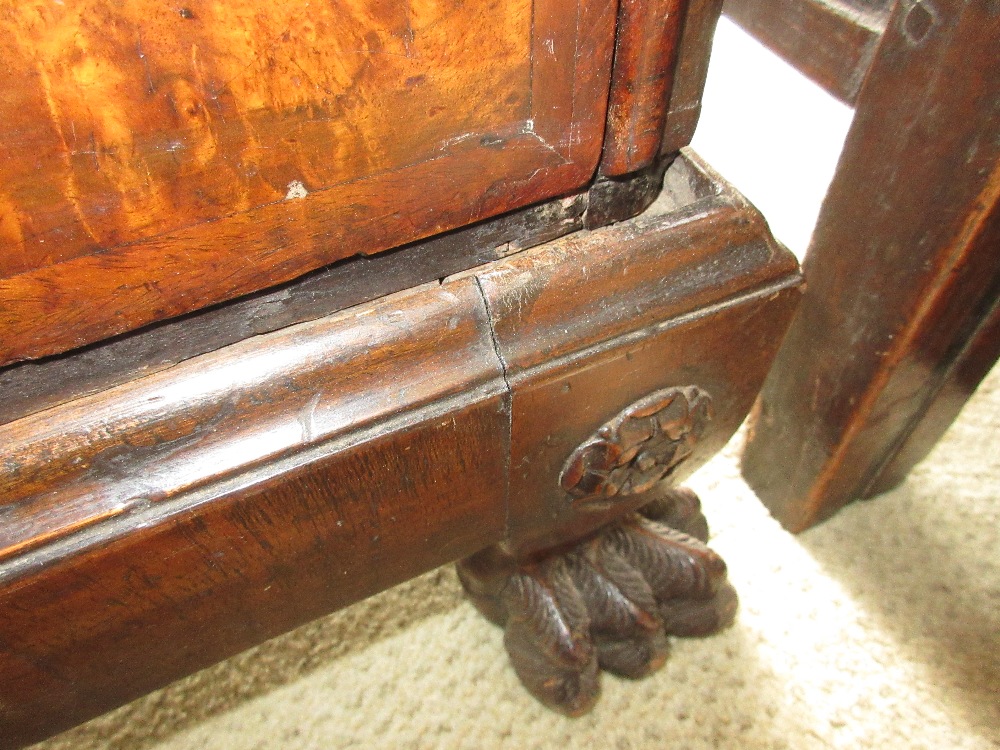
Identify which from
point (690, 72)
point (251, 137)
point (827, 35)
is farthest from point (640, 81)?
point (827, 35)

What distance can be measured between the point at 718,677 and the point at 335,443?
554 mm

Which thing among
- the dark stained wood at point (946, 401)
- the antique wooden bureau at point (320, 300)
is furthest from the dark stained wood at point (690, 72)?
the dark stained wood at point (946, 401)

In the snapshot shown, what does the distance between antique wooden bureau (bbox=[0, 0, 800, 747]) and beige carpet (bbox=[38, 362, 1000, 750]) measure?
29 centimetres

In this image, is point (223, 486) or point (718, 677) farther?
point (718, 677)

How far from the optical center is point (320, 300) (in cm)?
51

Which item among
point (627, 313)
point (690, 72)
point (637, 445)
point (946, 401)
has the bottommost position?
point (946, 401)

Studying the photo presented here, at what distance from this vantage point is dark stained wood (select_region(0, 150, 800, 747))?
17.4 inches

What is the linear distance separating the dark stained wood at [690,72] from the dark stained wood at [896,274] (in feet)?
0.69

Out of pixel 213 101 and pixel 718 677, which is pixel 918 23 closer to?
pixel 213 101

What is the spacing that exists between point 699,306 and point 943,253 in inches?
10.4

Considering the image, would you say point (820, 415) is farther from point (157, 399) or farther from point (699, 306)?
point (157, 399)

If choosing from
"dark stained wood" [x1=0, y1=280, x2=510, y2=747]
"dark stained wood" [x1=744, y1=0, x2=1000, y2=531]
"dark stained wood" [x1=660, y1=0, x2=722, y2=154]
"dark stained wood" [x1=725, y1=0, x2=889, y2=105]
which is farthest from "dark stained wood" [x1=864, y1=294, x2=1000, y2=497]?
"dark stained wood" [x1=0, y1=280, x2=510, y2=747]

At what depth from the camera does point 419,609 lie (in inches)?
34.8

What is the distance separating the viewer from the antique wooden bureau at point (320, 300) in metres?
0.40
